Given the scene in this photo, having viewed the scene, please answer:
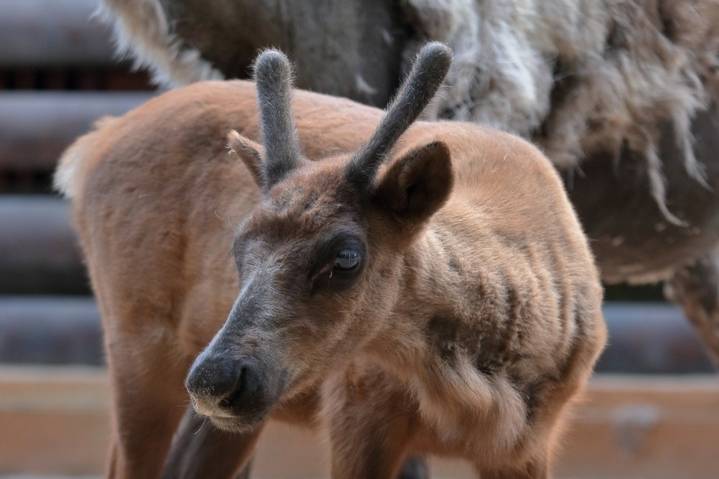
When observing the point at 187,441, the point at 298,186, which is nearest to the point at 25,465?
the point at 187,441

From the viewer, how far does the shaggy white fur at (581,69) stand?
4.04 m

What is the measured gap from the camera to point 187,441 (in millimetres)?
4012

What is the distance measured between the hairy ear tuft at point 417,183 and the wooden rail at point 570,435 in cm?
329

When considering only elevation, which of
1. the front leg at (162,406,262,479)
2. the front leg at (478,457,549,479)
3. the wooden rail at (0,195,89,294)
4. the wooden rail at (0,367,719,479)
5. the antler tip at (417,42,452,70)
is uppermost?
the antler tip at (417,42,452,70)

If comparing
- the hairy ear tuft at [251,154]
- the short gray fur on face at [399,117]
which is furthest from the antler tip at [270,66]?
the short gray fur on face at [399,117]

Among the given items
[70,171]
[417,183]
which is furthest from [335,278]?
[70,171]

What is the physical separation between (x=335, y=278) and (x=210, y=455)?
1.27m

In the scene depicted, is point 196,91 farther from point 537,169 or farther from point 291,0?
point 537,169

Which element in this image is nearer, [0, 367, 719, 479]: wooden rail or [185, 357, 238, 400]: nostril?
[185, 357, 238, 400]: nostril

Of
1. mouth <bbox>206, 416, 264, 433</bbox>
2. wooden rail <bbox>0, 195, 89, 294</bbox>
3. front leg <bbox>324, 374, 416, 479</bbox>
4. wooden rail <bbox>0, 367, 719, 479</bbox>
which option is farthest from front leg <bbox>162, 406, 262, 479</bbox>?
wooden rail <bbox>0, 195, 89, 294</bbox>

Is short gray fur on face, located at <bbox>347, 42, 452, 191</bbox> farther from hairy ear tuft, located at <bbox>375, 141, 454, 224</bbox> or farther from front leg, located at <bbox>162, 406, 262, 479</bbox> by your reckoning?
front leg, located at <bbox>162, 406, 262, 479</bbox>

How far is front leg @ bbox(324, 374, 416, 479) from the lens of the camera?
10.4ft

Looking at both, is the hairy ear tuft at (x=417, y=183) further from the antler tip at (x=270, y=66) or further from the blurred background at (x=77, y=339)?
the blurred background at (x=77, y=339)

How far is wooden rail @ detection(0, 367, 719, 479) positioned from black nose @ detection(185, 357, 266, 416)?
11.3 feet
